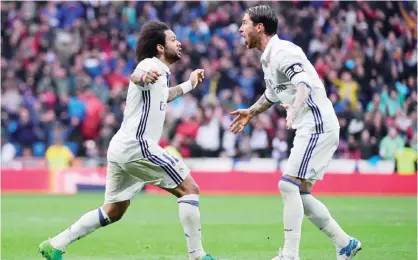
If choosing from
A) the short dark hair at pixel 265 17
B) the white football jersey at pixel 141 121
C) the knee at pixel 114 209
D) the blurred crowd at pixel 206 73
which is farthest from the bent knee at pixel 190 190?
the blurred crowd at pixel 206 73

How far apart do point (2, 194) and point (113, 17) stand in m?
7.97

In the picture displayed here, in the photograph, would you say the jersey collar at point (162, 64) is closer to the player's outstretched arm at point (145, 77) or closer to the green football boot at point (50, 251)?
the player's outstretched arm at point (145, 77)

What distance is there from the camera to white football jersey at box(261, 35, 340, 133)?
892 centimetres

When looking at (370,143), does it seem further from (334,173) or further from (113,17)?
(113,17)

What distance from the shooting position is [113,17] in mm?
27578

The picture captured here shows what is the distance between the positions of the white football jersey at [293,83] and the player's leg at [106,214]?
1843 mm

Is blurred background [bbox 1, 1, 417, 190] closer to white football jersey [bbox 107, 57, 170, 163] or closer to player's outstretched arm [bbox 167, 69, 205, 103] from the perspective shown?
player's outstretched arm [bbox 167, 69, 205, 103]

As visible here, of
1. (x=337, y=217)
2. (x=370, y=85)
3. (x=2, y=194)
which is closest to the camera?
(x=337, y=217)

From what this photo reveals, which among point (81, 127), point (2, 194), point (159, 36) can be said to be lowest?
point (2, 194)

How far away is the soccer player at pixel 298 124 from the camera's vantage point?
349 inches

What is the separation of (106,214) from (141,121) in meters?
1.06

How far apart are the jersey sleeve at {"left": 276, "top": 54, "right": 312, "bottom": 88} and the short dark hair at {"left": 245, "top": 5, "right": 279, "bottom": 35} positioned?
453mm

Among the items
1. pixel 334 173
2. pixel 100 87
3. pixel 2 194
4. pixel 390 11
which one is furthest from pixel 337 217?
pixel 390 11

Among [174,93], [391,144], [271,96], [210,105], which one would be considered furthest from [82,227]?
[391,144]
